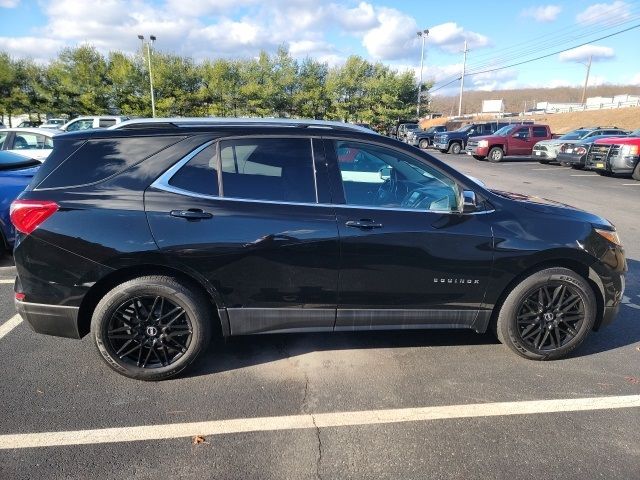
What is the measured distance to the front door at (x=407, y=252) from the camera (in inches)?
123

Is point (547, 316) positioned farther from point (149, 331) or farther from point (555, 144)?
point (555, 144)

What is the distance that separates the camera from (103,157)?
10.1 feet

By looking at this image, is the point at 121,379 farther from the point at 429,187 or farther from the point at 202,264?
the point at 429,187

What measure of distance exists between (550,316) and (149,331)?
2902mm

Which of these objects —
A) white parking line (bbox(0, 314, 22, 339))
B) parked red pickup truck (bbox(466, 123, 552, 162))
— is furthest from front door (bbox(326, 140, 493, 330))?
parked red pickup truck (bbox(466, 123, 552, 162))

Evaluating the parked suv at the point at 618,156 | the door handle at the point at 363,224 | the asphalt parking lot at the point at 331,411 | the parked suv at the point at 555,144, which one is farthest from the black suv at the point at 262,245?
the parked suv at the point at 555,144

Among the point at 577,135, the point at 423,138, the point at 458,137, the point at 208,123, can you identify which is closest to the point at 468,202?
the point at 208,123

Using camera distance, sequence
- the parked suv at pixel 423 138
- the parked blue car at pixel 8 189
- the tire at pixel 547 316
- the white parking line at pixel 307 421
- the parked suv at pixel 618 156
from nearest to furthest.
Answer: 1. the white parking line at pixel 307 421
2. the tire at pixel 547 316
3. the parked blue car at pixel 8 189
4. the parked suv at pixel 618 156
5. the parked suv at pixel 423 138

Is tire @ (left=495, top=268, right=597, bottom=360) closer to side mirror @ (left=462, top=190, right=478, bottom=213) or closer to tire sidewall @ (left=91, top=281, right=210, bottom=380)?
side mirror @ (left=462, top=190, right=478, bottom=213)

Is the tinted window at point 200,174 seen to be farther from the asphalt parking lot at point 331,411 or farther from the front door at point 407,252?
the asphalt parking lot at point 331,411

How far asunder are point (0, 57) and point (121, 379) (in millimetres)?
45081

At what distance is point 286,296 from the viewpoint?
10.4ft

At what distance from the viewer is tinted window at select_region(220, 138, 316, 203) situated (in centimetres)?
312

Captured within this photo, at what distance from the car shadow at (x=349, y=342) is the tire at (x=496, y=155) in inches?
822
